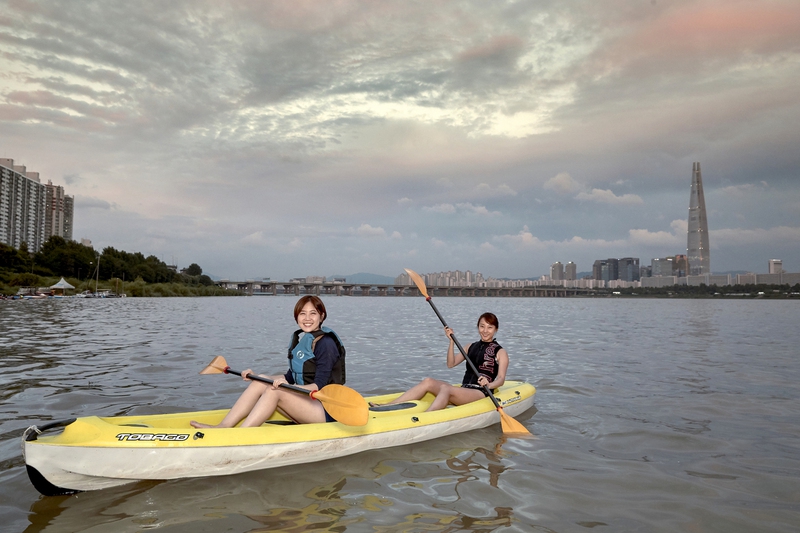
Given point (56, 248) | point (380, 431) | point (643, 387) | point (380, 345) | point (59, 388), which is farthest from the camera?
point (56, 248)

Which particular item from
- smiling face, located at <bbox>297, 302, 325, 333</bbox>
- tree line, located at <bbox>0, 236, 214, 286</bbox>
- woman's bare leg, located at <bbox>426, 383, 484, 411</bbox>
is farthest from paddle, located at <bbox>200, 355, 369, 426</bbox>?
tree line, located at <bbox>0, 236, 214, 286</bbox>

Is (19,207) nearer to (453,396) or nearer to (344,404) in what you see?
(453,396)

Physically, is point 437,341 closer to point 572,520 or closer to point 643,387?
point 643,387

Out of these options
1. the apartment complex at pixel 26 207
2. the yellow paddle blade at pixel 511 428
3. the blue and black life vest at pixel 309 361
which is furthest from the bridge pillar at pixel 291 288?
the blue and black life vest at pixel 309 361

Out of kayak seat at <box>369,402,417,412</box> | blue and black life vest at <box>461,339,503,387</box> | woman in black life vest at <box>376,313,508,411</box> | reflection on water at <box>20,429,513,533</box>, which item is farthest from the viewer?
blue and black life vest at <box>461,339,503,387</box>

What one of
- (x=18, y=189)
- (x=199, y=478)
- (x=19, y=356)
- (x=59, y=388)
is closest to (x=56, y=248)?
(x=18, y=189)

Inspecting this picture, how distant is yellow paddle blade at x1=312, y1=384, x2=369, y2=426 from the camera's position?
15.4 ft

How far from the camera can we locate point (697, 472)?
4734 mm

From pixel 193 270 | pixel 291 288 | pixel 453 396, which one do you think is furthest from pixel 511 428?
pixel 193 270

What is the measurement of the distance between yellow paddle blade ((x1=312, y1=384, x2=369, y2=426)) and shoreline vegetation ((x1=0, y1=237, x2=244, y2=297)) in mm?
58533

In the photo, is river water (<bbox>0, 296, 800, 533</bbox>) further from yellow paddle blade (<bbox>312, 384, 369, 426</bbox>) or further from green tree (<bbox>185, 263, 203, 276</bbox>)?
green tree (<bbox>185, 263, 203, 276</bbox>)

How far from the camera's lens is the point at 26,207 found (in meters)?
104

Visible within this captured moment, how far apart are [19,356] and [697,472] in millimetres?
13509

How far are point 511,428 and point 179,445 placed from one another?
12.6 feet
